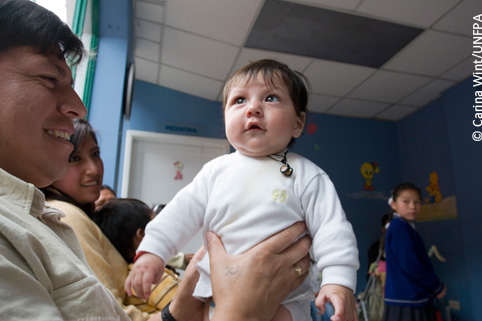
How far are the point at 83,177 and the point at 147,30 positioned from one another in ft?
8.55

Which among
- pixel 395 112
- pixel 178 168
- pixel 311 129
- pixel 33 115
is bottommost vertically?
A: pixel 33 115

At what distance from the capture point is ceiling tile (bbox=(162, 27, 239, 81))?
145 inches

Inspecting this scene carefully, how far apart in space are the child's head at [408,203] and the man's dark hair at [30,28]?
10.8ft

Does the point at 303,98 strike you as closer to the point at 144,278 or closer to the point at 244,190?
the point at 244,190

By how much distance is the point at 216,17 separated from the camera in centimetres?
327

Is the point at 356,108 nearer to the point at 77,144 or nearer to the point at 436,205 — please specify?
the point at 436,205

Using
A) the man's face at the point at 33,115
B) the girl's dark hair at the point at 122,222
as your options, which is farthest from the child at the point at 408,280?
the man's face at the point at 33,115

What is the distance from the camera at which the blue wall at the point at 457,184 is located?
13.4 ft

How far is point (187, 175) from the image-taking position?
4.89 meters

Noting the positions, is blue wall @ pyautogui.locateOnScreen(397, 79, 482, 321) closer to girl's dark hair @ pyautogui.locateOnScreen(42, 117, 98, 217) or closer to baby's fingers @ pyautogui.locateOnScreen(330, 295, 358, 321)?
baby's fingers @ pyautogui.locateOnScreen(330, 295, 358, 321)

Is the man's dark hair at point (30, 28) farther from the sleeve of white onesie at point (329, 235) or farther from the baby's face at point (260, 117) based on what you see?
the sleeve of white onesie at point (329, 235)

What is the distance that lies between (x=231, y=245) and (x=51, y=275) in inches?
21.2

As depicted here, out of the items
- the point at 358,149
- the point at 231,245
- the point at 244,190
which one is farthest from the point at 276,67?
the point at 358,149

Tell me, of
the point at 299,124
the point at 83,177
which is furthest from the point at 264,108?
the point at 83,177
